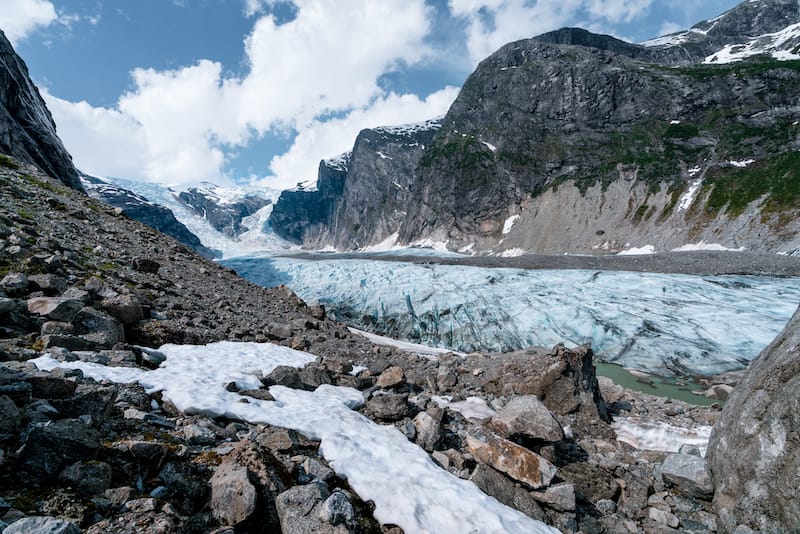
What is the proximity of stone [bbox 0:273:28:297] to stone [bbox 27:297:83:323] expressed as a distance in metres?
0.46

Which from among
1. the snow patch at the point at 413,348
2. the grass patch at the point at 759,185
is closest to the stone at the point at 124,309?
the snow patch at the point at 413,348

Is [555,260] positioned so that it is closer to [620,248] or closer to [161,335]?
[620,248]

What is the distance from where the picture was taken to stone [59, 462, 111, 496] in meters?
2.52

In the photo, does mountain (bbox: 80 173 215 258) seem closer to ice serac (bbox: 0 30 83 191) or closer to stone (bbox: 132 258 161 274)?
ice serac (bbox: 0 30 83 191)

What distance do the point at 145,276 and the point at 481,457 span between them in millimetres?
10416

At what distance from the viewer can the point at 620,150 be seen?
81500 mm

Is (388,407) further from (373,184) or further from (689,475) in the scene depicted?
(373,184)

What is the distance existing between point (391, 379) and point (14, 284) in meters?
6.55

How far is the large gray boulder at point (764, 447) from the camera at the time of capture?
3592mm

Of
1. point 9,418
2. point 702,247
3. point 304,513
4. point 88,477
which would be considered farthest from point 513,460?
point 702,247

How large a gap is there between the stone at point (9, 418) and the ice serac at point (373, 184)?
117 m

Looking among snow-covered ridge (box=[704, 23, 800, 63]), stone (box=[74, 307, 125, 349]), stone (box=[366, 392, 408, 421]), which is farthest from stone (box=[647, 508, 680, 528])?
snow-covered ridge (box=[704, 23, 800, 63])

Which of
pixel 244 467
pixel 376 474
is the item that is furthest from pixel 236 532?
pixel 376 474

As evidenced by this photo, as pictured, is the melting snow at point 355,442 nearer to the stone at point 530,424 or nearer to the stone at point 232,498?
the stone at point 530,424
